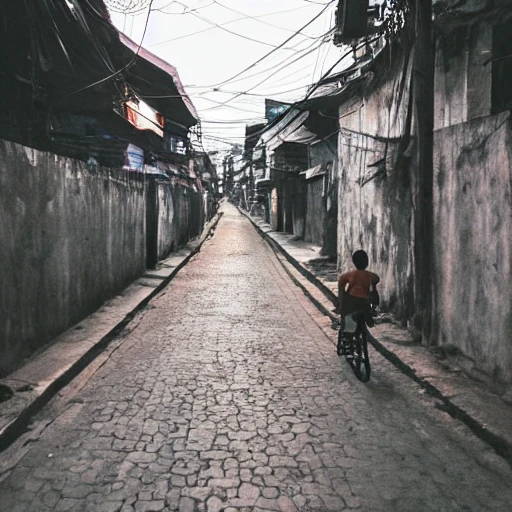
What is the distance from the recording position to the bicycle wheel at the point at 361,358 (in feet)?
18.6

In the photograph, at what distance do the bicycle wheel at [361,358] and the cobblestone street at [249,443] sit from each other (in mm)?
146

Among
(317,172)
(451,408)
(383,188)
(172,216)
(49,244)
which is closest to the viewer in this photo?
(451,408)

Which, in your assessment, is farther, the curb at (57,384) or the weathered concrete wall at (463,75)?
the weathered concrete wall at (463,75)

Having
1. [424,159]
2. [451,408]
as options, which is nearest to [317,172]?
[424,159]

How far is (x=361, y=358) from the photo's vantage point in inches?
226

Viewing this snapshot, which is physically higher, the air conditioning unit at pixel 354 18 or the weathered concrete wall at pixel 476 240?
the air conditioning unit at pixel 354 18

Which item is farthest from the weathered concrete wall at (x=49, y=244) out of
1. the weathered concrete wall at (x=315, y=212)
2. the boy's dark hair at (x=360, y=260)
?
the weathered concrete wall at (x=315, y=212)

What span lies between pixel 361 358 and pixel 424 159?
2.85 m

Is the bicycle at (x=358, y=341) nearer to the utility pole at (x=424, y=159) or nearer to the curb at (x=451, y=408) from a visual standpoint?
the curb at (x=451, y=408)

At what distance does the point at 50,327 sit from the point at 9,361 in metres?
1.25

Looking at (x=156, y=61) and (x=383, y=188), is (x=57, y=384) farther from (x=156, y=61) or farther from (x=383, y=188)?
(x=156, y=61)

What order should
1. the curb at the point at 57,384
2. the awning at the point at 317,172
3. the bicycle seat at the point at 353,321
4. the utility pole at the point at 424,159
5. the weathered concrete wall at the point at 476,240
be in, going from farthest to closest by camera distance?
the awning at the point at 317,172, the utility pole at the point at 424,159, the bicycle seat at the point at 353,321, the weathered concrete wall at the point at 476,240, the curb at the point at 57,384

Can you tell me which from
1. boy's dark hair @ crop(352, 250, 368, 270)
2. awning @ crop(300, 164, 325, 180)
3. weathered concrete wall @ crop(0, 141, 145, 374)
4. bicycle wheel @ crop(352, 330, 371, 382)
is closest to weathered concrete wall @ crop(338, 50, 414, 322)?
boy's dark hair @ crop(352, 250, 368, 270)

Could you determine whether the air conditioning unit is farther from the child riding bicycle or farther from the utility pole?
the child riding bicycle
